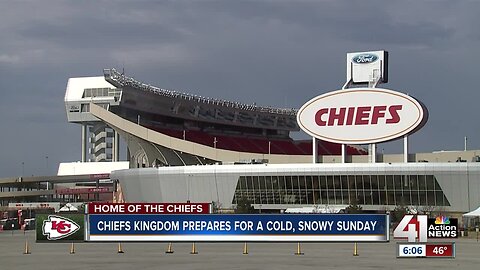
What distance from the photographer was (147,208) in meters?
46.4

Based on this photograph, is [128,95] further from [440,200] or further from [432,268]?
[432,268]

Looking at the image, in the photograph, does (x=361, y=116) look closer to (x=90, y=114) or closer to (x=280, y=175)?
(x=280, y=175)

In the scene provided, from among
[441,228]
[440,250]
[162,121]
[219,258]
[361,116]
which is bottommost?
[219,258]

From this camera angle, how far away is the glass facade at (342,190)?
98.6m

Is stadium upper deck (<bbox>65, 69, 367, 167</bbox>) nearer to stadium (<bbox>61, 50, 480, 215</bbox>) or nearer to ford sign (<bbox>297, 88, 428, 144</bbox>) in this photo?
stadium (<bbox>61, 50, 480, 215</bbox>)

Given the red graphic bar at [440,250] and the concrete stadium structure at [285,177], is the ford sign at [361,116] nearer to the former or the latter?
the concrete stadium structure at [285,177]

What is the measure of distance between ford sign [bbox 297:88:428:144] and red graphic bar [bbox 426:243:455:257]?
170 ft

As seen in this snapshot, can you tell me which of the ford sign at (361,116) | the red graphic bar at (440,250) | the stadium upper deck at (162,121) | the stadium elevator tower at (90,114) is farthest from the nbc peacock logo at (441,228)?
the stadium elevator tower at (90,114)

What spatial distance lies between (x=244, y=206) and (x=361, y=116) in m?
21.6

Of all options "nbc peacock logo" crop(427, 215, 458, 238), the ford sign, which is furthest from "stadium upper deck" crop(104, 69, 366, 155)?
"nbc peacock logo" crop(427, 215, 458, 238)

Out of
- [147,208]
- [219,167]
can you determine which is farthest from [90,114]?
[147,208]

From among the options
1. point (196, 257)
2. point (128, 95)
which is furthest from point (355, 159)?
point (196, 257)

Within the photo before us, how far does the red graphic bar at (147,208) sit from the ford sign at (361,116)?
4585cm

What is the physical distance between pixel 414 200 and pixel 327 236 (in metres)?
61.4
